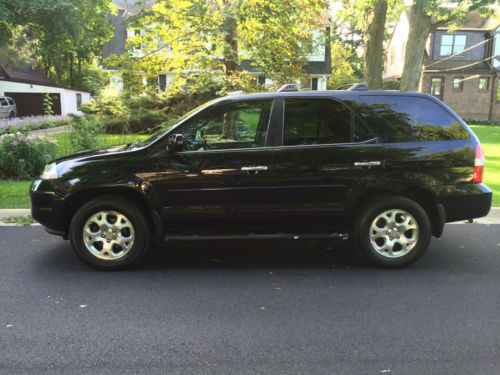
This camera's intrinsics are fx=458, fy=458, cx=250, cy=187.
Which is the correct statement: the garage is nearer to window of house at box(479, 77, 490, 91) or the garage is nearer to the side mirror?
the side mirror

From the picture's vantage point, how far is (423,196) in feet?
17.0

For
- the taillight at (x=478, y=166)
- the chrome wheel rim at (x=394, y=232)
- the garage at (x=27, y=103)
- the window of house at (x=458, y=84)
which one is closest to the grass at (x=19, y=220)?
the chrome wheel rim at (x=394, y=232)

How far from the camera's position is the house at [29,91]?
32884mm

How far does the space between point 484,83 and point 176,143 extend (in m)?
41.3

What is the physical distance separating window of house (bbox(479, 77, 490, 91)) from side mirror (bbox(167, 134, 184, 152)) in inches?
1599

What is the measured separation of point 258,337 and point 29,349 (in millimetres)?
1692

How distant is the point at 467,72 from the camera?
3888 cm

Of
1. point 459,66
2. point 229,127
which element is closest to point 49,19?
point 229,127

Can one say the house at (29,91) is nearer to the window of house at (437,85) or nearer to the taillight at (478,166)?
the window of house at (437,85)

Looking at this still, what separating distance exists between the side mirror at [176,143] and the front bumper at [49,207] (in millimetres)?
1293

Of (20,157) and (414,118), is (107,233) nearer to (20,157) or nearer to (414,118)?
(414,118)

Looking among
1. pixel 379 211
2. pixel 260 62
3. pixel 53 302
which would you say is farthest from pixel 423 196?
pixel 260 62

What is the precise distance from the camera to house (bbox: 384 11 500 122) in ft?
127

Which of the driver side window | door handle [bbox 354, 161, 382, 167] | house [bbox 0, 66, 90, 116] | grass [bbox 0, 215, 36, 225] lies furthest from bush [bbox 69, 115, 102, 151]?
house [bbox 0, 66, 90, 116]
